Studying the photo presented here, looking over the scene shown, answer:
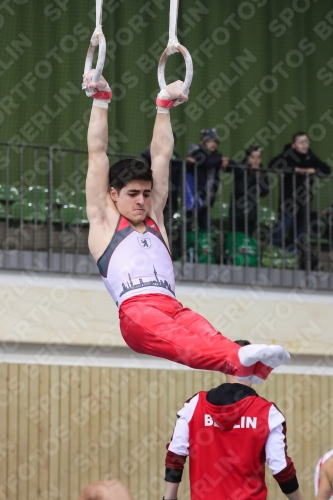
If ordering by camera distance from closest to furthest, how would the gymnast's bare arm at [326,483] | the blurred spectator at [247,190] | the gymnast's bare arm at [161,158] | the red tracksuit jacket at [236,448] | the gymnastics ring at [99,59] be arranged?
the gymnastics ring at [99,59] < the red tracksuit jacket at [236,448] < the gymnast's bare arm at [161,158] < the gymnast's bare arm at [326,483] < the blurred spectator at [247,190]

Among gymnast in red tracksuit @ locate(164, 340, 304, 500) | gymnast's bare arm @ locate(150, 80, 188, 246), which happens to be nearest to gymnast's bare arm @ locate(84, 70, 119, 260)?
gymnast's bare arm @ locate(150, 80, 188, 246)

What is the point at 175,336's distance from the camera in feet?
14.7

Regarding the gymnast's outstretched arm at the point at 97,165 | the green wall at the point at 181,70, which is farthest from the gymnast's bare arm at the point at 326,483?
the green wall at the point at 181,70

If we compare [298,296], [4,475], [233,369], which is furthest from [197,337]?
[298,296]

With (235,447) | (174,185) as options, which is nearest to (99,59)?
(235,447)

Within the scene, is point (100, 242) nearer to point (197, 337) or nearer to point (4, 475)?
point (197, 337)

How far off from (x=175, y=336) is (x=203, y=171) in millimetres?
4468

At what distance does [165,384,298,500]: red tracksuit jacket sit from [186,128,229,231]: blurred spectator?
3831mm

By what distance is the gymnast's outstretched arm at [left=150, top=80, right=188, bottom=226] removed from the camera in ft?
16.6

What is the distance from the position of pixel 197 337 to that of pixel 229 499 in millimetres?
1050

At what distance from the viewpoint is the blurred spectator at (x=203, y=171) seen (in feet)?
28.6

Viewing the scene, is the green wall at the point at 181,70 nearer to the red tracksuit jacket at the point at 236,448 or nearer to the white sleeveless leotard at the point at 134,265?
the white sleeveless leotard at the point at 134,265

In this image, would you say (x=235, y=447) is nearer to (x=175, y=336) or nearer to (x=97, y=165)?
(x=175, y=336)

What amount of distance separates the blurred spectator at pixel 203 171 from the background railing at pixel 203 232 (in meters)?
0.01
